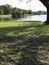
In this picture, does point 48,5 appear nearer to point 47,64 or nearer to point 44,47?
point 44,47

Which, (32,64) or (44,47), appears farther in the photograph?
(44,47)

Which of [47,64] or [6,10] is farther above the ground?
[47,64]

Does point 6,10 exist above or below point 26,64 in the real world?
below

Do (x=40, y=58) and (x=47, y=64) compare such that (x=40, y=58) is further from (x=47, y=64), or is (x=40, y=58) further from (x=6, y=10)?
(x=6, y=10)

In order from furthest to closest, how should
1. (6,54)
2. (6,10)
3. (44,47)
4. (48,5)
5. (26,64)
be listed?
(6,10)
(48,5)
(44,47)
(6,54)
(26,64)

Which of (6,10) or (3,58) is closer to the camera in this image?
(3,58)

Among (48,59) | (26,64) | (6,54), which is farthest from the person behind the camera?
(6,54)

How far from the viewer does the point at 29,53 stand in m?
9.17

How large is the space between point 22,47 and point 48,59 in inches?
102

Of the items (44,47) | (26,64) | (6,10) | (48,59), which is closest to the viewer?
(26,64)

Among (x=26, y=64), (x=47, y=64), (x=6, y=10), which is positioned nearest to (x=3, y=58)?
(x=26, y=64)

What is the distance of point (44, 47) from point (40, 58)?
2.17 m

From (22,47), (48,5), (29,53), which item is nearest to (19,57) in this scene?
(29,53)

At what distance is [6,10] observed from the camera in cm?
12900
